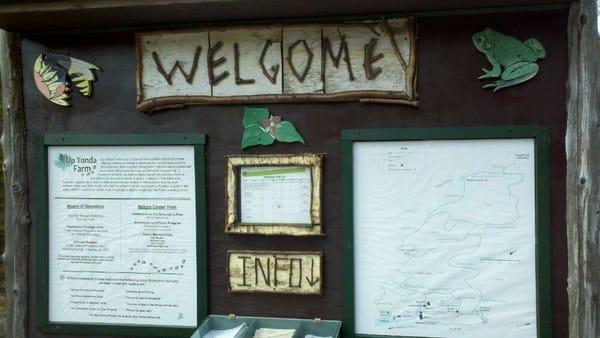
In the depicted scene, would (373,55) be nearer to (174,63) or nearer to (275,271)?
(174,63)

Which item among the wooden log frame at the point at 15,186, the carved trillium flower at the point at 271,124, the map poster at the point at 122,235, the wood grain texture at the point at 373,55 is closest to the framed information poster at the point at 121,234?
the map poster at the point at 122,235

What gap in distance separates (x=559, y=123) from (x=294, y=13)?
1.45 m

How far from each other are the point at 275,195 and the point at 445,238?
92cm

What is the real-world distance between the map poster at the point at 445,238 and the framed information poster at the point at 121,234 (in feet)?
3.04

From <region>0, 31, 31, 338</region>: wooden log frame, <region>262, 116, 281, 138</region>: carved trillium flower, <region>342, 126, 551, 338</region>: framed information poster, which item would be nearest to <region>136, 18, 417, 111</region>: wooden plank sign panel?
<region>262, 116, 281, 138</region>: carved trillium flower

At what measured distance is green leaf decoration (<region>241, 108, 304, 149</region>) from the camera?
2.94 meters

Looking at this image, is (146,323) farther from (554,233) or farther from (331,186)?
(554,233)

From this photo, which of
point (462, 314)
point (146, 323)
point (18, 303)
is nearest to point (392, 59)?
point (462, 314)

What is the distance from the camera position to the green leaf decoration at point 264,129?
116 inches

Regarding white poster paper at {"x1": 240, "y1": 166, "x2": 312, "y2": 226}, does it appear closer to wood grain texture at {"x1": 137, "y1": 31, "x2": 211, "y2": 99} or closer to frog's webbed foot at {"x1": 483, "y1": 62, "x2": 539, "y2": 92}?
wood grain texture at {"x1": 137, "y1": 31, "x2": 211, "y2": 99}

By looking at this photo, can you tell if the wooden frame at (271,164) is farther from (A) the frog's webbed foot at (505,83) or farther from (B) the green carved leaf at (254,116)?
(A) the frog's webbed foot at (505,83)

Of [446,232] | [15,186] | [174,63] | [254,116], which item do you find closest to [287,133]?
[254,116]

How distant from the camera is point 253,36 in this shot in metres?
2.95

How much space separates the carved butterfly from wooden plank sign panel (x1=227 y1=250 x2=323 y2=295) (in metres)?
1.28
